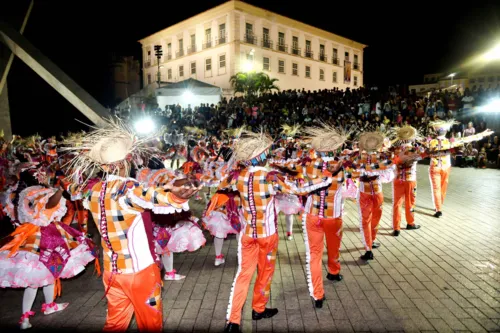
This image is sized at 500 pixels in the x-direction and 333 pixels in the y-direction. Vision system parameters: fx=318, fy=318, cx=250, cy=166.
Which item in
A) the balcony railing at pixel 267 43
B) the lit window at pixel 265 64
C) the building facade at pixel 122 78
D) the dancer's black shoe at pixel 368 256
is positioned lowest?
the dancer's black shoe at pixel 368 256

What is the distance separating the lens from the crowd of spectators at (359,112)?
14867mm

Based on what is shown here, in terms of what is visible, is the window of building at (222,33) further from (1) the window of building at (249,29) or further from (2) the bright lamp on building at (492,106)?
(2) the bright lamp on building at (492,106)

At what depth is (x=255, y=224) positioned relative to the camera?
A: 3539mm

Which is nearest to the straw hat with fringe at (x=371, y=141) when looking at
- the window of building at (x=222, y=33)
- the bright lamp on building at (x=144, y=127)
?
the bright lamp on building at (x=144, y=127)

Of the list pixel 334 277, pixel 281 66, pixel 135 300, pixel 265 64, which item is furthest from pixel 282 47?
pixel 135 300

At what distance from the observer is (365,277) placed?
15.8 feet

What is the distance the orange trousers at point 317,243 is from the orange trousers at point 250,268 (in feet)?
2.12

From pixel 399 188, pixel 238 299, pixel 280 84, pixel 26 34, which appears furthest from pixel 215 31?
pixel 238 299

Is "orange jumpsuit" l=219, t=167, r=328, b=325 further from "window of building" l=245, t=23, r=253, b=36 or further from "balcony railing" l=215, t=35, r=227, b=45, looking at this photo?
"window of building" l=245, t=23, r=253, b=36

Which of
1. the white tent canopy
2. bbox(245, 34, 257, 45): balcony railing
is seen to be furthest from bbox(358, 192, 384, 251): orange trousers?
bbox(245, 34, 257, 45): balcony railing

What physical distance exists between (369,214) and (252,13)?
4232cm

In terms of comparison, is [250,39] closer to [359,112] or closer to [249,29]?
[249,29]

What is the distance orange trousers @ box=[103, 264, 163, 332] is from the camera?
2.66 meters

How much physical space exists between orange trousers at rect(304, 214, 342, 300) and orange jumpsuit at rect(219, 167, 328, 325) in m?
0.66
